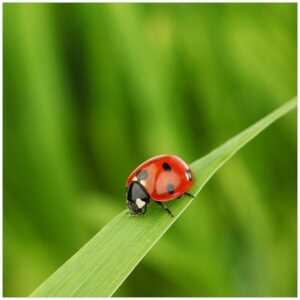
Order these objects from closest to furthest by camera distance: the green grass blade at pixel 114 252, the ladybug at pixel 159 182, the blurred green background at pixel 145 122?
the green grass blade at pixel 114 252 < the ladybug at pixel 159 182 < the blurred green background at pixel 145 122

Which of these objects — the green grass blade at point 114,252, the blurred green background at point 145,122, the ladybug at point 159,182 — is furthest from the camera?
the blurred green background at point 145,122

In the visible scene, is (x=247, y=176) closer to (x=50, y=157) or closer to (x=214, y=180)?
(x=214, y=180)

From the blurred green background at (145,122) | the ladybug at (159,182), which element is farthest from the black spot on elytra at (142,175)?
the blurred green background at (145,122)

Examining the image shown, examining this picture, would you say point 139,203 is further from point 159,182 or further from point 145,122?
point 145,122

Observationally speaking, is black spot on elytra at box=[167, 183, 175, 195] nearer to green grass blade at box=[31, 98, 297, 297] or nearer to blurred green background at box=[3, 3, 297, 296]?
green grass blade at box=[31, 98, 297, 297]

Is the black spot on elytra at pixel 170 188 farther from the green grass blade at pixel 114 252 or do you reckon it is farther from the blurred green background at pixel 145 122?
the blurred green background at pixel 145 122

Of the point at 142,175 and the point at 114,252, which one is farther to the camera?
the point at 142,175

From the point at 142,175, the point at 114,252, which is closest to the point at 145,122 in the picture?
the point at 142,175
